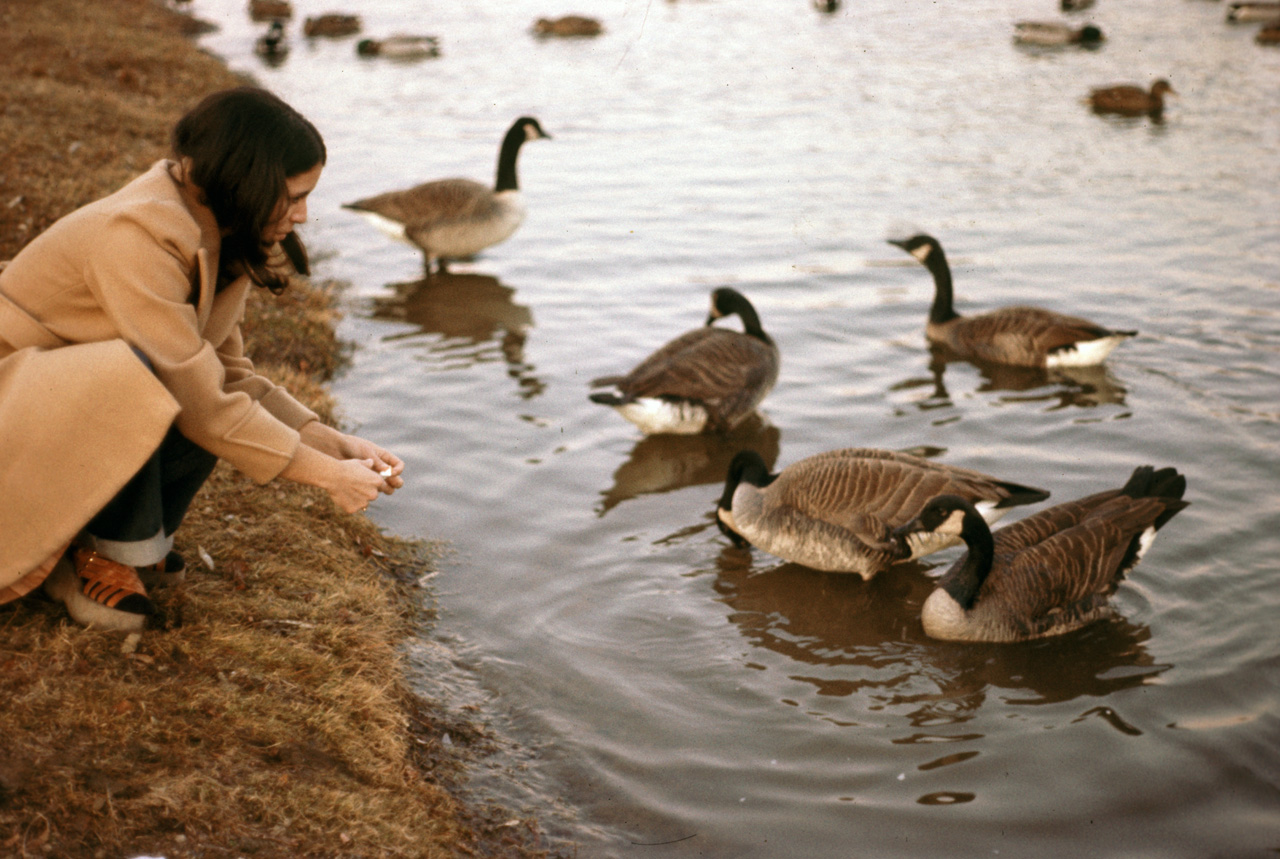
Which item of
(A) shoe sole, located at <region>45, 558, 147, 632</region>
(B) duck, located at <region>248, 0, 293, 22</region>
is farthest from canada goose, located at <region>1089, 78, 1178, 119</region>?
(B) duck, located at <region>248, 0, 293, 22</region>

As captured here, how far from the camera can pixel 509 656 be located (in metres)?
5.87

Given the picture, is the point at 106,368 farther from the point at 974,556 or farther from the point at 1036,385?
the point at 1036,385

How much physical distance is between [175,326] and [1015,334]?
8251 mm

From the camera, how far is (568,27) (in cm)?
3159

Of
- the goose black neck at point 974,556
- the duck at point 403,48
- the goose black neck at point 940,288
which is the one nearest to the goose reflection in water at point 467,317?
the goose black neck at point 940,288

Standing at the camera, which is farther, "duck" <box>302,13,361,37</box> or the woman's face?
"duck" <box>302,13,361,37</box>

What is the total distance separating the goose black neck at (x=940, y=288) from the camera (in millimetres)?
10855

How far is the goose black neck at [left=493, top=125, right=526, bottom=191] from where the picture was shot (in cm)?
1366

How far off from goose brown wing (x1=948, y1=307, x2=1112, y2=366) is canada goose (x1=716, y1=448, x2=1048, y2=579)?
136 inches

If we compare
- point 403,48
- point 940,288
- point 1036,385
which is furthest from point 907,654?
point 403,48

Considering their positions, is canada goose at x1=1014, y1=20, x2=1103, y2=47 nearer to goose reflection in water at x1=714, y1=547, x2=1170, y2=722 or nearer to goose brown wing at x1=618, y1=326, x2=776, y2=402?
goose brown wing at x1=618, y1=326, x2=776, y2=402

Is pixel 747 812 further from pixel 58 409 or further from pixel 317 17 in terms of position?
pixel 317 17

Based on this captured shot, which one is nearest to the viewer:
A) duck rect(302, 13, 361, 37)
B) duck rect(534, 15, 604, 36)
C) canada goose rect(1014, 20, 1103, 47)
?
canada goose rect(1014, 20, 1103, 47)

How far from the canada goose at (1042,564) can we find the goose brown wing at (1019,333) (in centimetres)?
346
